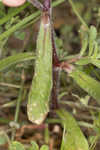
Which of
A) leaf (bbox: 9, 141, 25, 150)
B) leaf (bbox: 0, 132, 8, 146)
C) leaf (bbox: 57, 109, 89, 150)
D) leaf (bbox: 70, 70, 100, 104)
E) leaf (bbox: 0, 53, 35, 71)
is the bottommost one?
leaf (bbox: 0, 132, 8, 146)

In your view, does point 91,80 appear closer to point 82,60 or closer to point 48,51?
point 82,60

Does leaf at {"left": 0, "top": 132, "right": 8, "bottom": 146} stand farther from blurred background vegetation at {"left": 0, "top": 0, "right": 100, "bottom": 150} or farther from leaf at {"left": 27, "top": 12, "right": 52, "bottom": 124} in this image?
leaf at {"left": 27, "top": 12, "right": 52, "bottom": 124}

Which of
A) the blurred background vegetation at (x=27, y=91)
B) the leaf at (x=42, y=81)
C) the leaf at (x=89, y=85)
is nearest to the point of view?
the leaf at (x=42, y=81)

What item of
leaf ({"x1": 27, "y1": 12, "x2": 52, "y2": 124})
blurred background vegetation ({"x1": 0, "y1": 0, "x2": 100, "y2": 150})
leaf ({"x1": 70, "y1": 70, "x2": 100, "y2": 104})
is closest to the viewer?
leaf ({"x1": 27, "y1": 12, "x2": 52, "y2": 124})

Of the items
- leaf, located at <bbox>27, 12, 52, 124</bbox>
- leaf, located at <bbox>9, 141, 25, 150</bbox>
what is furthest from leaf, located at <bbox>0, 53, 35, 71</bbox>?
leaf, located at <bbox>9, 141, 25, 150</bbox>

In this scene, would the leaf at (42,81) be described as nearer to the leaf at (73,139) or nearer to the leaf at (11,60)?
the leaf at (11,60)

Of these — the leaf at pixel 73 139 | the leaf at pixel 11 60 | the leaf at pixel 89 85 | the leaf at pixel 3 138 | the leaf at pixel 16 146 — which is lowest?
the leaf at pixel 3 138

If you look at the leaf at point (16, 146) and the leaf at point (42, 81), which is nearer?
the leaf at point (42, 81)

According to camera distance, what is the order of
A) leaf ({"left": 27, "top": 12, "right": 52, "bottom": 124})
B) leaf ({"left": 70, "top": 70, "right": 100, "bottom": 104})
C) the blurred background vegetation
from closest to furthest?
1. leaf ({"left": 27, "top": 12, "right": 52, "bottom": 124})
2. leaf ({"left": 70, "top": 70, "right": 100, "bottom": 104})
3. the blurred background vegetation

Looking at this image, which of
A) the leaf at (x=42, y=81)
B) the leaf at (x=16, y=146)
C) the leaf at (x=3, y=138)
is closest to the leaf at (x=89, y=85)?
the leaf at (x=42, y=81)
